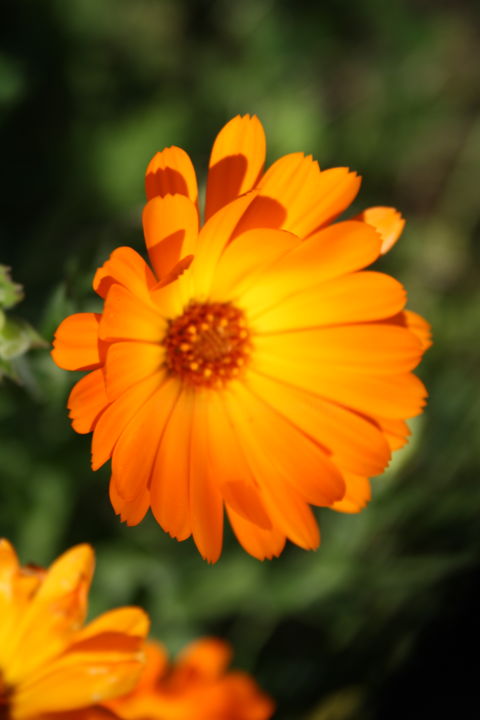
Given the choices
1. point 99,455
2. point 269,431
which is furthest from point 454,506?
point 99,455

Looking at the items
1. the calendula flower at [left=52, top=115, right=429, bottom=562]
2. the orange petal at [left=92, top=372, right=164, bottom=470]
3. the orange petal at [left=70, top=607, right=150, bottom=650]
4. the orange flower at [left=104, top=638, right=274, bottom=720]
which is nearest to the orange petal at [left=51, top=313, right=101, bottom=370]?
the calendula flower at [left=52, top=115, right=429, bottom=562]

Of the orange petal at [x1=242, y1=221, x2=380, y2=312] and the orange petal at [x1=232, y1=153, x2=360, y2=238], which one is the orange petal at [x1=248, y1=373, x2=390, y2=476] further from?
the orange petal at [x1=232, y1=153, x2=360, y2=238]

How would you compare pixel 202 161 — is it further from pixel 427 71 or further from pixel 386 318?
pixel 386 318

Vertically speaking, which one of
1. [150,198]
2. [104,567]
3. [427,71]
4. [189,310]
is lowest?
[104,567]

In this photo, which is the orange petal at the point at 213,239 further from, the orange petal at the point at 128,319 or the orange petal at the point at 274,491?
the orange petal at the point at 274,491

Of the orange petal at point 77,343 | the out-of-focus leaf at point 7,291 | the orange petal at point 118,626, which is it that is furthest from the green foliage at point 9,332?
the orange petal at point 118,626

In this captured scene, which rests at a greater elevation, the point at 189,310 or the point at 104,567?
the point at 189,310

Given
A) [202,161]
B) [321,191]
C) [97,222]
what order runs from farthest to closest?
1. [202,161]
2. [97,222]
3. [321,191]

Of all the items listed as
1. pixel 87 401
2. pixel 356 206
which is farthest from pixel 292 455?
pixel 356 206
